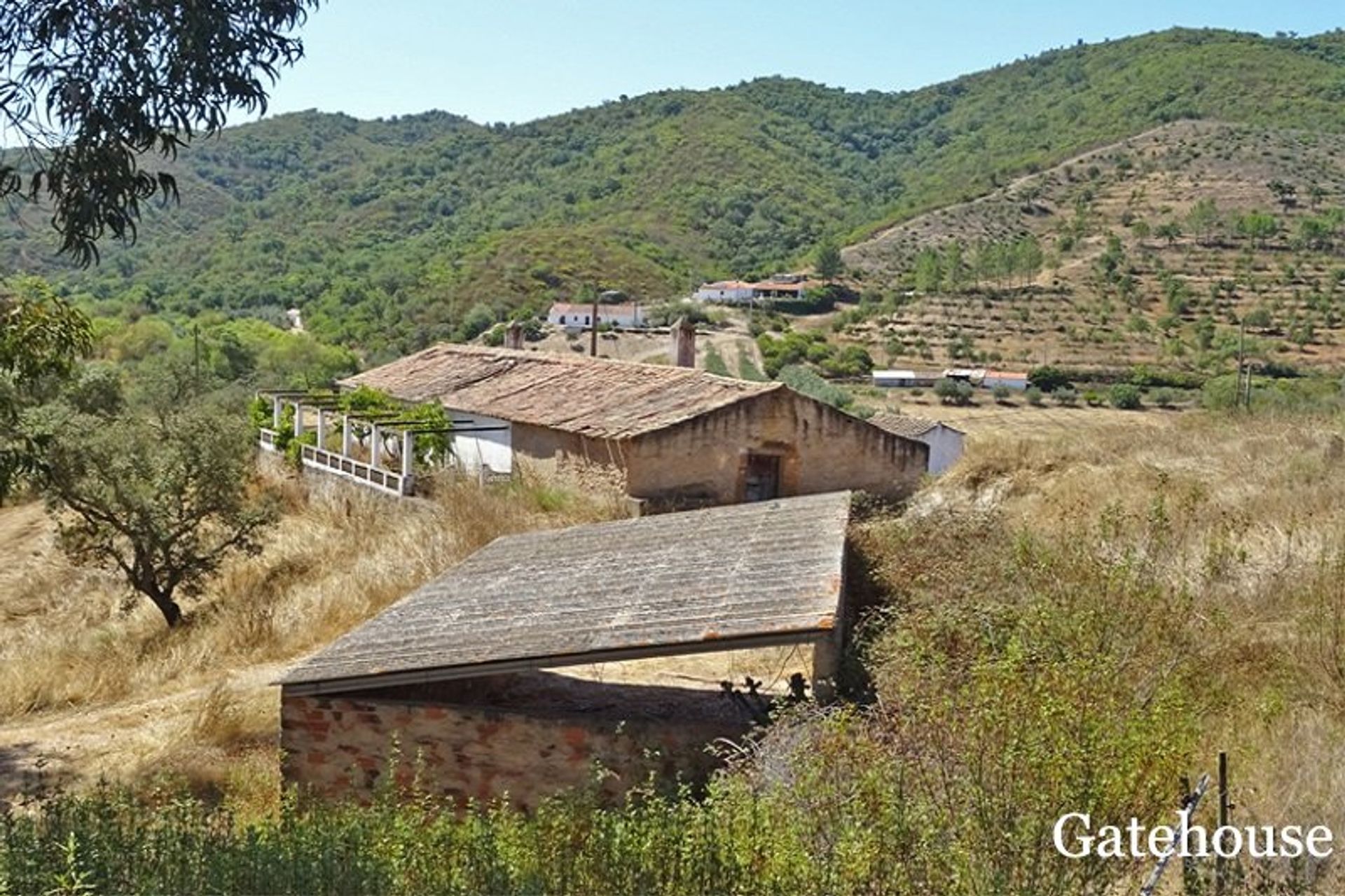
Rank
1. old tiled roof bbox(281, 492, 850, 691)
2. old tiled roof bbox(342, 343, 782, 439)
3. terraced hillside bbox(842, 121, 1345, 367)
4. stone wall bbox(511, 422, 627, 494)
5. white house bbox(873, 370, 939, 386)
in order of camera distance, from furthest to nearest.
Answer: terraced hillside bbox(842, 121, 1345, 367)
white house bbox(873, 370, 939, 386)
old tiled roof bbox(342, 343, 782, 439)
stone wall bbox(511, 422, 627, 494)
old tiled roof bbox(281, 492, 850, 691)

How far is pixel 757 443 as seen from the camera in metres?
21.7

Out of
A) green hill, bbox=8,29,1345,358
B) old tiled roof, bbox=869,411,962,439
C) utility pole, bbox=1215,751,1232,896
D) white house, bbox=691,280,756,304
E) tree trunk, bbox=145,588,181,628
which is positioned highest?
green hill, bbox=8,29,1345,358

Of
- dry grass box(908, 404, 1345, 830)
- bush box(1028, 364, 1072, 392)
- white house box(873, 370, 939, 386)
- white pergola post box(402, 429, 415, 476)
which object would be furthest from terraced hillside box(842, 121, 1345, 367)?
white pergola post box(402, 429, 415, 476)

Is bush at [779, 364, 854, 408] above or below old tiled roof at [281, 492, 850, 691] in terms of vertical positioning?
below

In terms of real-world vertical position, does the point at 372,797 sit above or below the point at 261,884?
below

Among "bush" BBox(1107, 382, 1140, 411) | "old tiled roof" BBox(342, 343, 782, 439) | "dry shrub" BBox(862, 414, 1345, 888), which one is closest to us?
"dry shrub" BBox(862, 414, 1345, 888)

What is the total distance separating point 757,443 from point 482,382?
7779 mm

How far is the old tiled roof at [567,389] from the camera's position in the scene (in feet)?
71.2

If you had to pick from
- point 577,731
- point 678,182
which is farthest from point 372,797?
point 678,182

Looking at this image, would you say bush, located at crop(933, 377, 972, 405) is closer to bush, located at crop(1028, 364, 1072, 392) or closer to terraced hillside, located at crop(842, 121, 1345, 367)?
bush, located at crop(1028, 364, 1072, 392)

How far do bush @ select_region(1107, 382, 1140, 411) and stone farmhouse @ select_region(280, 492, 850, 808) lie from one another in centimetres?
4611

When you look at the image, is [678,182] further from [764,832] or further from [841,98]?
[764,832]

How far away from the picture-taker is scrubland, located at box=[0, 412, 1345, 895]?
17.9 feet

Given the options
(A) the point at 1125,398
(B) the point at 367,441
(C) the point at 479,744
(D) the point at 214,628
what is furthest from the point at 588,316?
(C) the point at 479,744
